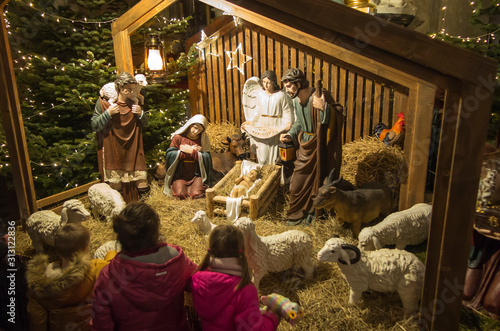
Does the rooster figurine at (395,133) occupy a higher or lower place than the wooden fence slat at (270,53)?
lower

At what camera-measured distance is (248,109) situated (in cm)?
638

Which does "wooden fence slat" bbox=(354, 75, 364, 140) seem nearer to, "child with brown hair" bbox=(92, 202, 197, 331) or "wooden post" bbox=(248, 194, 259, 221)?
"wooden post" bbox=(248, 194, 259, 221)

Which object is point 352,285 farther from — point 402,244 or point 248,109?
point 248,109

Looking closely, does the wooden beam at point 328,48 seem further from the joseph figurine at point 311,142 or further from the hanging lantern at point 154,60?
the hanging lantern at point 154,60

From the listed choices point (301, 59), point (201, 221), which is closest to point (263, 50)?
point (301, 59)

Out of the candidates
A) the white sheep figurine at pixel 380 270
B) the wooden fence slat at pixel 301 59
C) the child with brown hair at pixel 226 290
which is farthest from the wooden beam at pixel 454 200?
the wooden fence slat at pixel 301 59

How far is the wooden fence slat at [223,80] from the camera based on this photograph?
23.5 feet

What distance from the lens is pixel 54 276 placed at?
272 centimetres

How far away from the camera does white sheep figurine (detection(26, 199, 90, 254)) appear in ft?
13.3

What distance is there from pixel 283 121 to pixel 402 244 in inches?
107

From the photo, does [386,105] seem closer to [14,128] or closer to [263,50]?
[263,50]

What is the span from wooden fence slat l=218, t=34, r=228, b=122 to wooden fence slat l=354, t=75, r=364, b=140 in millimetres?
2546

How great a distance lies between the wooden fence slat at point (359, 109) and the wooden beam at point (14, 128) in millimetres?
4934

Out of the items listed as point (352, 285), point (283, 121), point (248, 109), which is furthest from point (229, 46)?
point (352, 285)
